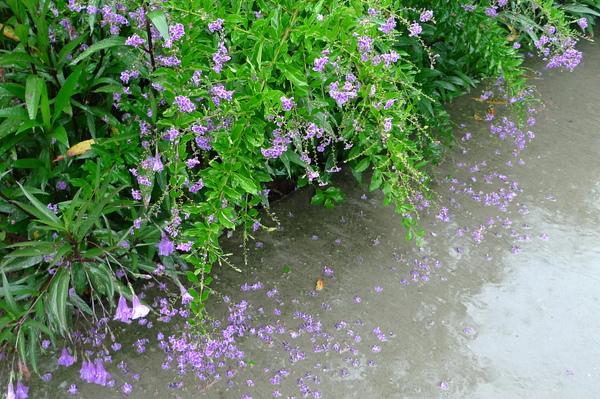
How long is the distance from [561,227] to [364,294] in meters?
1.06

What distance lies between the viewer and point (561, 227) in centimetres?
278

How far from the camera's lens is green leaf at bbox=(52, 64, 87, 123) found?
187cm

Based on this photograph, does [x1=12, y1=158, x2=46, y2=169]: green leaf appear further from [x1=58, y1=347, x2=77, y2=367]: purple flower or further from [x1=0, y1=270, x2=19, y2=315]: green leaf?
[x1=58, y1=347, x2=77, y2=367]: purple flower

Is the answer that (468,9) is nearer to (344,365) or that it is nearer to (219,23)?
(219,23)

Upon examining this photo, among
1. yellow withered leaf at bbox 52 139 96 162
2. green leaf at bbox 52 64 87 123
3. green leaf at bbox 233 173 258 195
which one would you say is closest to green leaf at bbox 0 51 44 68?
green leaf at bbox 52 64 87 123

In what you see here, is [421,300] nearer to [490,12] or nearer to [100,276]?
[100,276]

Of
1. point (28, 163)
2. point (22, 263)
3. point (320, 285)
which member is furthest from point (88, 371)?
point (320, 285)

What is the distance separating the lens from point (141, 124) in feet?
6.59

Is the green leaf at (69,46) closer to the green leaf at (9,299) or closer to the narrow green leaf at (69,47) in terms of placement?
the narrow green leaf at (69,47)

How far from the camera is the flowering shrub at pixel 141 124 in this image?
1831mm

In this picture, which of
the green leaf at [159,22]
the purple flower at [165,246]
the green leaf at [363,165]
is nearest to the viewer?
the green leaf at [159,22]

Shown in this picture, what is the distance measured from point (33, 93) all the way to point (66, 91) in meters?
0.11

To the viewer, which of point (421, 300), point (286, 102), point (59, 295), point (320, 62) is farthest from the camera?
point (421, 300)

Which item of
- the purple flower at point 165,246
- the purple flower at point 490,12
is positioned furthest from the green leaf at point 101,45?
the purple flower at point 490,12
